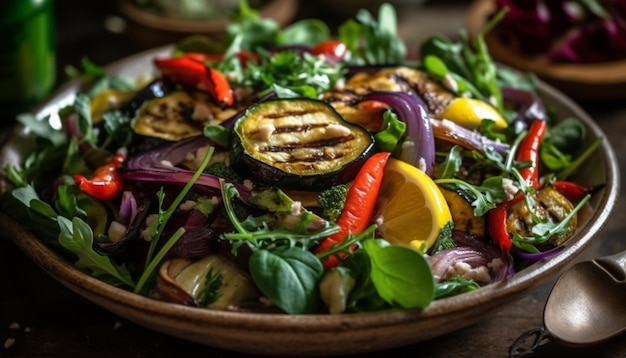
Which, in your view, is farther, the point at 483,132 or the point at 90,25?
the point at 90,25

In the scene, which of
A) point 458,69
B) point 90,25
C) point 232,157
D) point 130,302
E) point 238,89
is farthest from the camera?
point 90,25

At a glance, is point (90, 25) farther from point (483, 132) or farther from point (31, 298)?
Answer: point (483, 132)

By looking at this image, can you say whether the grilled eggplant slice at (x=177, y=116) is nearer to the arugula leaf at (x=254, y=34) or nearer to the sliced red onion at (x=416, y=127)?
the sliced red onion at (x=416, y=127)

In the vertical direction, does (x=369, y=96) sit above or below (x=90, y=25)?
above

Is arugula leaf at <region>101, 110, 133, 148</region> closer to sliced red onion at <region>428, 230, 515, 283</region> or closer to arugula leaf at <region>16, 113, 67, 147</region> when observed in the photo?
arugula leaf at <region>16, 113, 67, 147</region>

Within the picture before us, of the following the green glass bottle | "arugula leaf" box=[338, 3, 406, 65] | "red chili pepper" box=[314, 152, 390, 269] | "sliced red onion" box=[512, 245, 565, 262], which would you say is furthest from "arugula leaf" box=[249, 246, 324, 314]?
the green glass bottle

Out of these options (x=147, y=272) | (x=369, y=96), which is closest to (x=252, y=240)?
(x=147, y=272)

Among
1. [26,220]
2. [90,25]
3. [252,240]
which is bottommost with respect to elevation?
[90,25]
